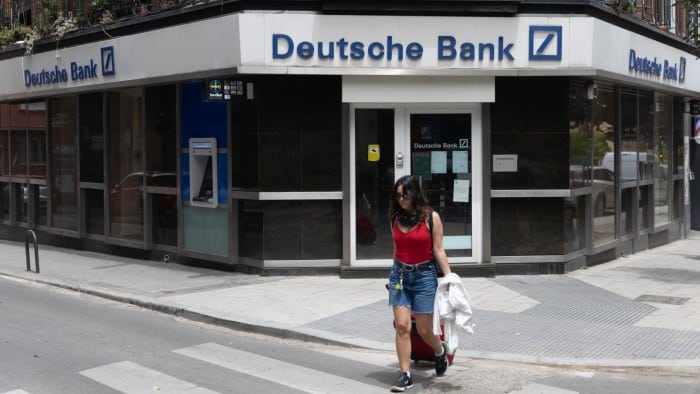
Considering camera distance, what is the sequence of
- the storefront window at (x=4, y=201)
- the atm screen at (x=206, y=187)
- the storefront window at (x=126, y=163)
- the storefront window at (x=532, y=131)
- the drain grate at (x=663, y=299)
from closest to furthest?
the drain grate at (x=663, y=299), the storefront window at (x=532, y=131), the atm screen at (x=206, y=187), the storefront window at (x=126, y=163), the storefront window at (x=4, y=201)

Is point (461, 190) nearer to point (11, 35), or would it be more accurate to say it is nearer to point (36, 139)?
point (36, 139)

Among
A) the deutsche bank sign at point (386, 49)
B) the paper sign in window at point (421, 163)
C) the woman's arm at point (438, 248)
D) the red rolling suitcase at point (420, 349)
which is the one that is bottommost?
the red rolling suitcase at point (420, 349)

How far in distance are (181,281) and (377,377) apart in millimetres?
5886

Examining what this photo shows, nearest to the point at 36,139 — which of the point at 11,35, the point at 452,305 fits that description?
the point at 11,35

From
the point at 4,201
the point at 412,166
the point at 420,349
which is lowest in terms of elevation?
the point at 420,349

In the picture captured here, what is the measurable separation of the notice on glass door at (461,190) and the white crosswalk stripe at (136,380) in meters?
6.36

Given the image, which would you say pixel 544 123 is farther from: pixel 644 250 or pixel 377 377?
pixel 377 377

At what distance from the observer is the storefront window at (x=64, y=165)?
667 inches

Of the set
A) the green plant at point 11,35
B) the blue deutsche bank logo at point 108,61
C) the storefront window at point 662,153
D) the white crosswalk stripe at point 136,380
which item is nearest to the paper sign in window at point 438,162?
the white crosswalk stripe at point 136,380

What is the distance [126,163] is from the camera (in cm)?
1538

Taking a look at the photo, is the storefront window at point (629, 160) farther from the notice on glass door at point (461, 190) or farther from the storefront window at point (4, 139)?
the storefront window at point (4, 139)

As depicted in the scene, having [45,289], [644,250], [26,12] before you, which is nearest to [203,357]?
[45,289]

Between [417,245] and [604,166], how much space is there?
8405 millimetres

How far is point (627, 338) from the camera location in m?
8.52
